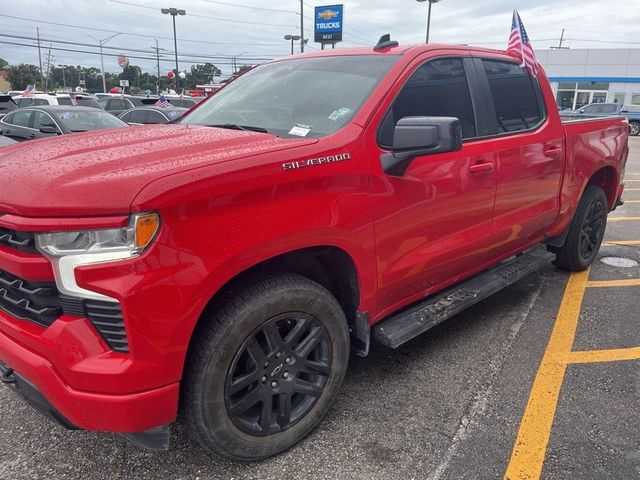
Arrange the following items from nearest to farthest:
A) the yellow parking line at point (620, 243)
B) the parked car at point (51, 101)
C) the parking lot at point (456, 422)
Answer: the parking lot at point (456, 422) → the yellow parking line at point (620, 243) → the parked car at point (51, 101)

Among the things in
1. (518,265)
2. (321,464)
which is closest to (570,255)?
(518,265)

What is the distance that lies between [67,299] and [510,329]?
10.2 ft

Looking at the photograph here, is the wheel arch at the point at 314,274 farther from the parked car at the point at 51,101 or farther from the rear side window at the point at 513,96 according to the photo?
the parked car at the point at 51,101

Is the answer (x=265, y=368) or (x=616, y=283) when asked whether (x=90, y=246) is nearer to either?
(x=265, y=368)

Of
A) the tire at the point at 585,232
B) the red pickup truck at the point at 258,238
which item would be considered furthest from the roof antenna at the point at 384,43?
the tire at the point at 585,232

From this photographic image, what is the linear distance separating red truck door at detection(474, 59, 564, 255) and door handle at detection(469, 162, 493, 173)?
121 mm

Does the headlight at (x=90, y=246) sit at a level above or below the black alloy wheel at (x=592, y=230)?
above

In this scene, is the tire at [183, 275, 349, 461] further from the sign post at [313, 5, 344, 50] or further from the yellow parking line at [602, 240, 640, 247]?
the sign post at [313, 5, 344, 50]

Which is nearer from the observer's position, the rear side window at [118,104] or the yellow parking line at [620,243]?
the yellow parking line at [620,243]

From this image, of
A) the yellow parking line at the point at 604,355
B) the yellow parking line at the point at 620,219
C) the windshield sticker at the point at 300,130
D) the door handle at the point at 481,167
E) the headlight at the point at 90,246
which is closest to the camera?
the headlight at the point at 90,246

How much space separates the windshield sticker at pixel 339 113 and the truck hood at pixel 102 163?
35 centimetres

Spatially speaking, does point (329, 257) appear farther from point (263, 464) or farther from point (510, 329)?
point (510, 329)

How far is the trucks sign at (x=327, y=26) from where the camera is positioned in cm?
4036

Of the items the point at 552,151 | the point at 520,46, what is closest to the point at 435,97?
the point at 552,151
